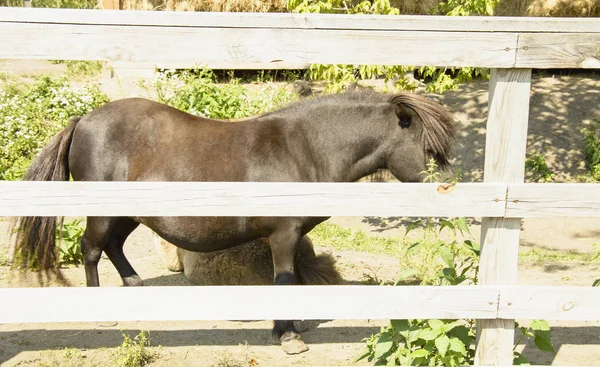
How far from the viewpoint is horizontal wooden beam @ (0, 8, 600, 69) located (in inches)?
109

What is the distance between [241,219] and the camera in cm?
456

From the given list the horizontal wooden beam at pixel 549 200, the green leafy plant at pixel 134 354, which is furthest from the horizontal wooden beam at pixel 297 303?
the green leafy plant at pixel 134 354

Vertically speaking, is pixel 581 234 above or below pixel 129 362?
below

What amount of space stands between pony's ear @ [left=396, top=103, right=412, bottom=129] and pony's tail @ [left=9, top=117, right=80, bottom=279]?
2.32 metres

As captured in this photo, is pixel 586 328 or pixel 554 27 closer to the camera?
pixel 554 27

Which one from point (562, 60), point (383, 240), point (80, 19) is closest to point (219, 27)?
point (80, 19)

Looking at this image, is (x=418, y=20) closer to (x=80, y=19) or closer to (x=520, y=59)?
(x=520, y=59)

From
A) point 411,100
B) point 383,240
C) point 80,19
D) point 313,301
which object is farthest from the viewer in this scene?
point 383,240

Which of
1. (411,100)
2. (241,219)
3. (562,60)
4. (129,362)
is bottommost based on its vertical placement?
(129,362)

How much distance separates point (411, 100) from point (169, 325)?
2.20m

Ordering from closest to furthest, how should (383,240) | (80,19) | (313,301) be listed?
(80,19) → (313,301) → (383,240)

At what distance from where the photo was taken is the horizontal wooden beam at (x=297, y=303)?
9.69 ft

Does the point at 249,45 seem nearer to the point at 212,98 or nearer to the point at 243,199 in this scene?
the point at 243,199

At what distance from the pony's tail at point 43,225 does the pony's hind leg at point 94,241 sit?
8.5 inches
